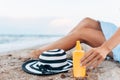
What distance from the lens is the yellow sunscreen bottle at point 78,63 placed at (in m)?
3.05

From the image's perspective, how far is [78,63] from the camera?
3105 mm

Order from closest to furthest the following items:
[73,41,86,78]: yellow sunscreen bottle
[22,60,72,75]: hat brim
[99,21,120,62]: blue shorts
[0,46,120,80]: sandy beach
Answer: [73,41,86,78]: yellow sunscreen bottle < [0,46,120,80]: sandy beach < [22,60,72,75]: hat brim < [99,21,120,62]: blue shorts

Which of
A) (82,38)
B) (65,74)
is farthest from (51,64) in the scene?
(82,38)

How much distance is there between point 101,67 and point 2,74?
107 cm

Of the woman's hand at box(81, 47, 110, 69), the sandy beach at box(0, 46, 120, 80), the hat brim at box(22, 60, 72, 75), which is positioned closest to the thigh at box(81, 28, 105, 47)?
the sandy beach at box(0, 46, 120, 80)

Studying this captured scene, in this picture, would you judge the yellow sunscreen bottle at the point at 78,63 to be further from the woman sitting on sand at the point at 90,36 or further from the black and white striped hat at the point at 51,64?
the woman sitting on sand at the point at 90,36

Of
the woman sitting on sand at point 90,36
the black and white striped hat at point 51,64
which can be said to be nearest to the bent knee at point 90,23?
the woman sitting on sand at point 90,36

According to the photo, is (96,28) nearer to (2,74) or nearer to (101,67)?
(101,67)

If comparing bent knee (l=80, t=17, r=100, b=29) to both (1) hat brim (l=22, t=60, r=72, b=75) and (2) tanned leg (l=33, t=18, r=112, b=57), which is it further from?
(1) hat brim (l=22, t=60, r=72, b=75)

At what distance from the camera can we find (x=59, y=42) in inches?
159

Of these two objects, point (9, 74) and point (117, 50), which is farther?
point (117, 50)

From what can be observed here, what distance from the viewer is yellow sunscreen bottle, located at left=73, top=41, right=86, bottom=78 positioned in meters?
3.05

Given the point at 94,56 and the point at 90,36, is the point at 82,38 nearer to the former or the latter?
the point at 90,36

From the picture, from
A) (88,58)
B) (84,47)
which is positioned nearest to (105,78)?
(88,58)
